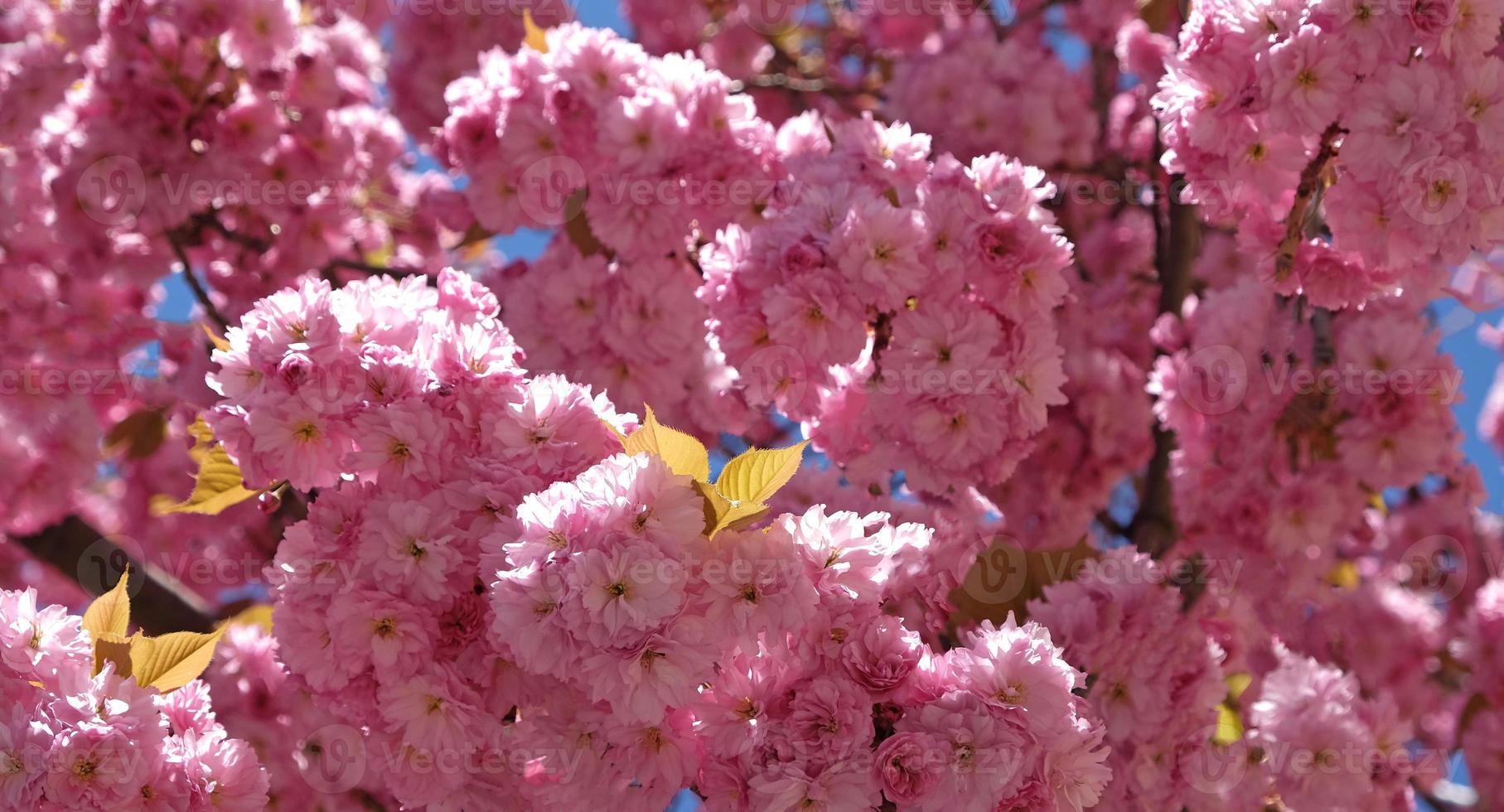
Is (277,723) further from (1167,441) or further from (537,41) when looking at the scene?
(1167,441)

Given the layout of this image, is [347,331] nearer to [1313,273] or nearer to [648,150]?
[648,150]

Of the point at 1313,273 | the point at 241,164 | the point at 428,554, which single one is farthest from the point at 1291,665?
the point at 241,164

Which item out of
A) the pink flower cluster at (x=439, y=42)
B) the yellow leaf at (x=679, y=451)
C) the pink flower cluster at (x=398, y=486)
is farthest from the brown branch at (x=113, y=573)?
the yellow leaf at (x=679, y=451)

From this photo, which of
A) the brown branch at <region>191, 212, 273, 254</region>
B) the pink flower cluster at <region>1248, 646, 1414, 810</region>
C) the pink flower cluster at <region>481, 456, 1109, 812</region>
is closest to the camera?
the pink flower cluster at <region>481, 456, 1109, 812</region>

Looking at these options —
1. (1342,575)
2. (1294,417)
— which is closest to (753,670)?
(1294,417)

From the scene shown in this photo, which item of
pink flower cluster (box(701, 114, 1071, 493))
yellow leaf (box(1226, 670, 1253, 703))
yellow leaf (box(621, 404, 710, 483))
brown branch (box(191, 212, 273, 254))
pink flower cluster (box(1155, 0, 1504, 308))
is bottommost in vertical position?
yellow leaf (box(1226, 670, 1253, 703))

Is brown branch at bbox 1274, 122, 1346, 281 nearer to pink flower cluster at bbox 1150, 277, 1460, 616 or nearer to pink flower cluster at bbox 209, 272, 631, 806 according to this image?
pink flower cluster at bbox 1150, 277, 1460, 616

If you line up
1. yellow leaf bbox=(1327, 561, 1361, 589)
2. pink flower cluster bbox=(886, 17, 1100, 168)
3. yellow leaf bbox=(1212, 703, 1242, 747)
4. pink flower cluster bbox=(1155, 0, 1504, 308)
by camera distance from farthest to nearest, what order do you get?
pink flower cluster bbox=(886, 17, 1100, 168) < yellow leaf bbox=(1327, 561, 1361, 589) < yellow leaf bbox=(1212, 703, 1242, 747) < pink flower cluster bbox=(1155, 0, 1504, 308)

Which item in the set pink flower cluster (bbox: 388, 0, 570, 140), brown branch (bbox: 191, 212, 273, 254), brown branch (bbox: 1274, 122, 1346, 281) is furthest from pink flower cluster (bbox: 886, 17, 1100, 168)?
brown branch (bbox: 191, 212, 273, 254)
